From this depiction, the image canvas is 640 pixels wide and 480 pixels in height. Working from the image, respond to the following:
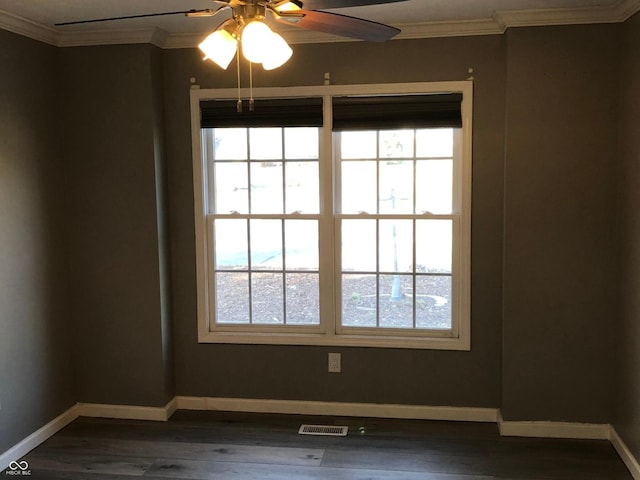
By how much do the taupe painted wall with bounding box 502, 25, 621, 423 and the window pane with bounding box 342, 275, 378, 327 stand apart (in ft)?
2.60

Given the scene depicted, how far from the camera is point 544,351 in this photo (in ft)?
11.0

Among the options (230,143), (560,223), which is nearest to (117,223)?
(230,143)

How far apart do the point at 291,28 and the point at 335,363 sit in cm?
200

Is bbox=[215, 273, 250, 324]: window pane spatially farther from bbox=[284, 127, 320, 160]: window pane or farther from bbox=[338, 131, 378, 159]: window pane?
bbox=[338, 131, 378, 159]: window pane

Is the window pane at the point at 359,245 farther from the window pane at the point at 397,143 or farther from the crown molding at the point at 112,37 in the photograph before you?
the crown molding at the point at 112,37

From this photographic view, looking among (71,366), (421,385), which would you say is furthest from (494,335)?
(71,366)

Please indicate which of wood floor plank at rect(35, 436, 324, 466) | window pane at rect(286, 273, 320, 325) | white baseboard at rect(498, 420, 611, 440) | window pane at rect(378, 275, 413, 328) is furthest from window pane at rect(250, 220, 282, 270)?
white baseboard at rect(498, 420, 611, 440)

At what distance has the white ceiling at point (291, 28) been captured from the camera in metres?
2.95

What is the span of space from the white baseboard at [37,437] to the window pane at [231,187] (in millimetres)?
1548

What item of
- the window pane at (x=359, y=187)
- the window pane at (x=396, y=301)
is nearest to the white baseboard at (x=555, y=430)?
the window pane at (x=396, y=301)

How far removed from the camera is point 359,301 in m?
3.71

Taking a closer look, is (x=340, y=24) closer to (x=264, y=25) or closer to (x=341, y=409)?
(x=264, y=25)

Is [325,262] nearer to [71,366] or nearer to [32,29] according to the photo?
[71,366]

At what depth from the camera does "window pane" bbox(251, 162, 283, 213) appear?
3.69 m
